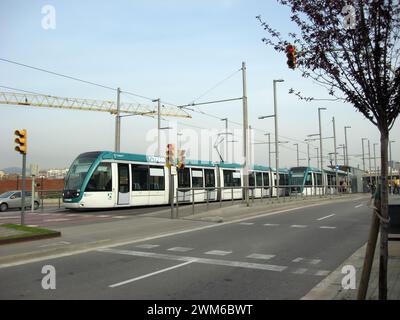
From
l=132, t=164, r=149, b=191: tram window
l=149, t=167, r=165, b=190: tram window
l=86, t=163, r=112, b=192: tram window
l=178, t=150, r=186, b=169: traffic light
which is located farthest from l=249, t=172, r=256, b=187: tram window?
l=178, t=150, r=186, b=169: traffic light

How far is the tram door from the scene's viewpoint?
24.1m

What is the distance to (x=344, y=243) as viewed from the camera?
38.9ft

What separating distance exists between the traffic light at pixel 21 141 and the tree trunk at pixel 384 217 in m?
13.6

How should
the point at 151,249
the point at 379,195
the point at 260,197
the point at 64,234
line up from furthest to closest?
1. the point at 260,197
2. the point at 64,234
3. the point at 151,249
4. the point at 379,195

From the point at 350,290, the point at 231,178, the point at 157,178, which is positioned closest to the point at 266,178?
the point at 231,178

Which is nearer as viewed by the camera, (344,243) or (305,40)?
(305,40)

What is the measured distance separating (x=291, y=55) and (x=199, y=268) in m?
4.75

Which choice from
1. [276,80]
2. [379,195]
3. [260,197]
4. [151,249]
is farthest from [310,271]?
[276,80]

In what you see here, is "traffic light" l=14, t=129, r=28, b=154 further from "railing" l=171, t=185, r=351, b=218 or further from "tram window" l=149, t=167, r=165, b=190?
"tram window" l=149, t=167, r=165, b=190

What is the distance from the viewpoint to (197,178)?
97.7ft

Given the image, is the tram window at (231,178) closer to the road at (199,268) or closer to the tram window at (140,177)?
the tram window at (140,177)

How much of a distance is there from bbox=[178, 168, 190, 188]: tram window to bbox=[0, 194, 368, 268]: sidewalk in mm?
5538

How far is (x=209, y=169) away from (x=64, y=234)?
1800 cm
